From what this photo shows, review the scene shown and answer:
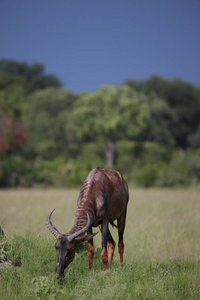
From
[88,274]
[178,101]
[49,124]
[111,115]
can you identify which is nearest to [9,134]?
[111,115]

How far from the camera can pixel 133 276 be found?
22.9 ft

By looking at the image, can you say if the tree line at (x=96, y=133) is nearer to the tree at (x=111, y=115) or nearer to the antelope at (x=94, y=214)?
the tree at (x=111, y=115)

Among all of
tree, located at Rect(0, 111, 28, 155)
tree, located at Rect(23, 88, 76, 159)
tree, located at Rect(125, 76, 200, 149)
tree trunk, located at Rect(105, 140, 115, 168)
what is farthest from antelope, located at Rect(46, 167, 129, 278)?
tree, located at Rect(125, 76, 200, 149)

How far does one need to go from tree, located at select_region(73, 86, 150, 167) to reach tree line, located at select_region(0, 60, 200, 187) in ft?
0.43

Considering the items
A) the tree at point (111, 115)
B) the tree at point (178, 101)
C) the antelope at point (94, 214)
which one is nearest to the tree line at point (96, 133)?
the tree at point (178, 101)

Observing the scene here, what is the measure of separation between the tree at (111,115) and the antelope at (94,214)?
128 ft

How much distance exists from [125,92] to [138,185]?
64.2 feet

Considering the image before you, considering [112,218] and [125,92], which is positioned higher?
[125,92]

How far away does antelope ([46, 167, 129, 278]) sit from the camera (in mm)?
5886

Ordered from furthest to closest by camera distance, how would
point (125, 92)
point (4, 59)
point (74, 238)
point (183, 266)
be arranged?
point (4, 59) → point (125, 92) → point (183, 266) → point (74, 238)

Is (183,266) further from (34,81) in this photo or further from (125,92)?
(34,81)

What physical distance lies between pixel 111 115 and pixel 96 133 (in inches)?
132

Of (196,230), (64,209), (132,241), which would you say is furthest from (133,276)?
(64,209)

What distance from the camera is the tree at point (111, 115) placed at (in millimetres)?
47719
